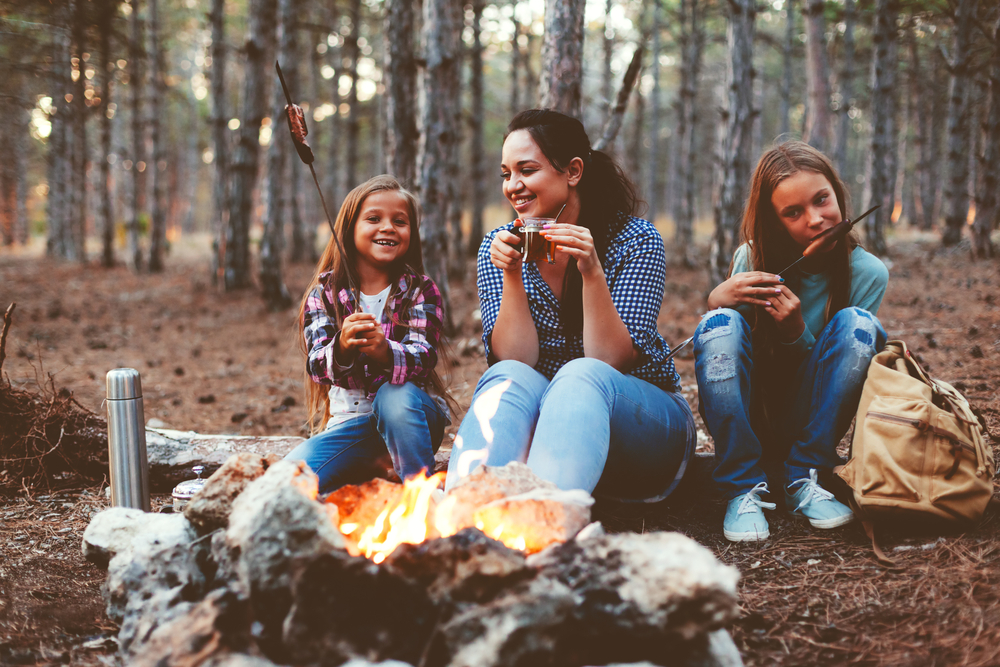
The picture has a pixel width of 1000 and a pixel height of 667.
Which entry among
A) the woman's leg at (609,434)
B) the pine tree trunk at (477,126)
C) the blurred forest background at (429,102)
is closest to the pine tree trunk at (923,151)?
the blurred forest background at (429,102)

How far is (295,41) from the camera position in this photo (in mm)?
9547

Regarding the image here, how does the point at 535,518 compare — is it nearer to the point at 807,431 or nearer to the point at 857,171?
the point at 807,431

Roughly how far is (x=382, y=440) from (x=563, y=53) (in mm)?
3161

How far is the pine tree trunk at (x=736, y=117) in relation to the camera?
288 inches

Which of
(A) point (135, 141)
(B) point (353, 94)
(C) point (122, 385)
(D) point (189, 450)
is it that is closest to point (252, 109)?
(B) point (353, 94)

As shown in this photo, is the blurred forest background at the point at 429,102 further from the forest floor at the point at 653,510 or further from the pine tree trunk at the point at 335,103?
the forest floor at the point at 653,510

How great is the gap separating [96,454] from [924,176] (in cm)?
2317

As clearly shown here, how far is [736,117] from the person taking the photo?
7.39 m

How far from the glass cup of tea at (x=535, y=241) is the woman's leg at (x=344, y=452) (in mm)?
991

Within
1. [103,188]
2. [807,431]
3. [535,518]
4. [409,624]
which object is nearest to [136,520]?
[409,624]

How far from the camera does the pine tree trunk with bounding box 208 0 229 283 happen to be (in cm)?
1070

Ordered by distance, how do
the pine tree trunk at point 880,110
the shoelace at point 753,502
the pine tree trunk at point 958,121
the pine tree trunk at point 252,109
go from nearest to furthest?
the shoelace at point 753,502
the pine tree trunk at point 252,109
the pine tree trunk at point 958,121
the pine tree trunk at point 880,110

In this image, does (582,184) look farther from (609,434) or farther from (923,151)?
(923,151)

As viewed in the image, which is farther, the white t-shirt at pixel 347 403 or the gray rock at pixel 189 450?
the gray rock at pixel 189 450
